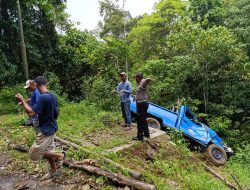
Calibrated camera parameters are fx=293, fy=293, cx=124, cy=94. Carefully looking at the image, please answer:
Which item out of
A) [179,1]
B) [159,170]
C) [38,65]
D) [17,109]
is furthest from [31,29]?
[179,1]

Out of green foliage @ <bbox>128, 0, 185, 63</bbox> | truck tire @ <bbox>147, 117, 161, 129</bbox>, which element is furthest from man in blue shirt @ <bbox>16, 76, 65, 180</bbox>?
green foliage @ <bbox>128, 0, 185, 63</bbox>

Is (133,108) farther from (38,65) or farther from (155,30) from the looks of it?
(155,30)

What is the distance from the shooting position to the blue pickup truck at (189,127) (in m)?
9.97

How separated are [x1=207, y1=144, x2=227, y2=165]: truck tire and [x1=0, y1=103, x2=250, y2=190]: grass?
Result: 263mm

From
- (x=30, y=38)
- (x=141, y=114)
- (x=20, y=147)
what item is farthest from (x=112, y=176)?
(x=30, y=38)

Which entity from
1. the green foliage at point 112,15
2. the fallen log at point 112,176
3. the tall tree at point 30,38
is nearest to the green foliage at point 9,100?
the tall tree at point 30,38

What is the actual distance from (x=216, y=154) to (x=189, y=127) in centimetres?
128

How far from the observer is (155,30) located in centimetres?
2430

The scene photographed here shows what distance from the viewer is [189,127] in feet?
34.2

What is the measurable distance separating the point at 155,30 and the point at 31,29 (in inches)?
456

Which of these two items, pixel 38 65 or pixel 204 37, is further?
pixel 38 65

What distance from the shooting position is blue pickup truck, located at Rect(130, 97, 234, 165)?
997cm

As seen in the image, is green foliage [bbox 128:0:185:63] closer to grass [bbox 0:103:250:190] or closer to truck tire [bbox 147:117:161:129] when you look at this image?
truck tire [bbox 147:117:161:129]

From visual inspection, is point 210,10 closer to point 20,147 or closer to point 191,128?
point 191,128
